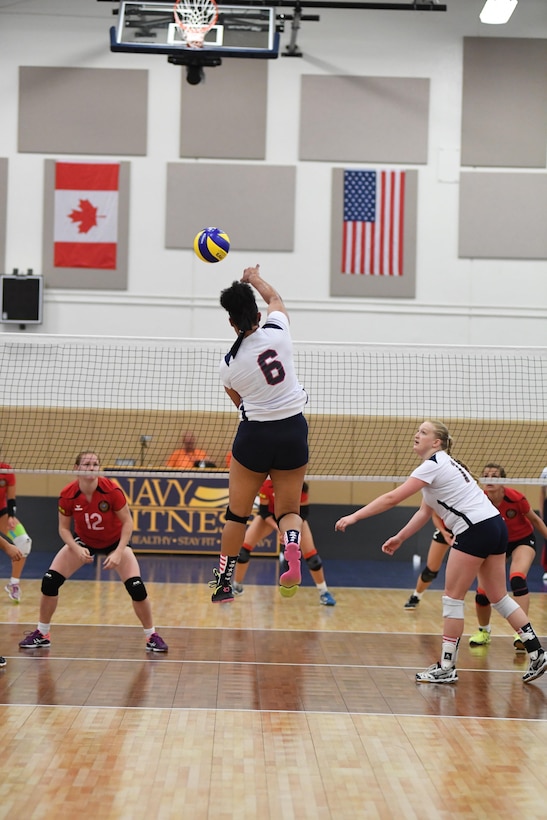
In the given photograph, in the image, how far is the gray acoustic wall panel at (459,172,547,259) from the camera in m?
16.9

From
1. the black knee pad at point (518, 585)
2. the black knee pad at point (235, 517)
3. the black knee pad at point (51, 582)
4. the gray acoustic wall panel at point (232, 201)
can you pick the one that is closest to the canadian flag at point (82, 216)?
the gray acoustic wall panel at point (232, 201)

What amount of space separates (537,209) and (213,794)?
14621 millimetres

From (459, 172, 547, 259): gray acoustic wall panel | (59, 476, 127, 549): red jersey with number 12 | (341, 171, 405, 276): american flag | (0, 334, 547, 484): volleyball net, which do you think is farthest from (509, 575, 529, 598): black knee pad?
(459, 172, 547, 259): gray acoustic wall panel

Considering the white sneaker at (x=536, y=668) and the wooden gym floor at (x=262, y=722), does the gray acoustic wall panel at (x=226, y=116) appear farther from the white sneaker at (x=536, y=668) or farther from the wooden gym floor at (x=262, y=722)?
the white sneaker at (x=536, y=668)

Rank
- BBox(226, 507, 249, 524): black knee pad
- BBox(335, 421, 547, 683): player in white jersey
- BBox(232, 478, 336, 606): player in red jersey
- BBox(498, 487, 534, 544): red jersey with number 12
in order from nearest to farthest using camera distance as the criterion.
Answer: BBox(226, 507, 249, 524): black knee pad, BBox(335, 421, 547, 683): player in white jersey, BBox(498, 487, 534, 544): red jersey with number 12, BBox(232, 478, 336, 606): player in red jersey

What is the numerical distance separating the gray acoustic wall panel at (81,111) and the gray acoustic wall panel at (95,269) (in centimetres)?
43

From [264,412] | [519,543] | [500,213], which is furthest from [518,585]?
[500,213]

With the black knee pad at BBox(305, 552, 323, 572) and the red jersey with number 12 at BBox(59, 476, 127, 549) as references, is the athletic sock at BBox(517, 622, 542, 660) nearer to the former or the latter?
the red jersey with number 12 at BBox(59, 476, 127, 549)

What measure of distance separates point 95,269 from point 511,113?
8359 mm

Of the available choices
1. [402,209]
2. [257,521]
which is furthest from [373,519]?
[402,209]

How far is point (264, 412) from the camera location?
226 inches

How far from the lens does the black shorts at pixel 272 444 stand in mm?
5750

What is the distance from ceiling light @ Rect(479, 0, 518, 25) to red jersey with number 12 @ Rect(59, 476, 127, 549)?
1286 centimetres

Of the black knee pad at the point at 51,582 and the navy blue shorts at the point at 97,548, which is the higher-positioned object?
the navy blue shorts at the point at 97,548
